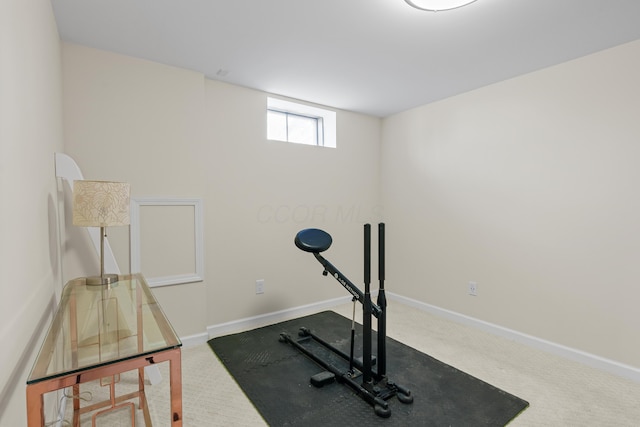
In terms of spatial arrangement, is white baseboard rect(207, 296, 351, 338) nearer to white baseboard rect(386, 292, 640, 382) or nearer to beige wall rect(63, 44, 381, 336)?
beige wall rect(63, 44, 381, 336)

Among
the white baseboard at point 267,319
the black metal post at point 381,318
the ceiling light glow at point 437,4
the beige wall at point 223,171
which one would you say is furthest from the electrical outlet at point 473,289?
the ceiling light glow at point 437,4

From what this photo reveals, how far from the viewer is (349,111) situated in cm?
383

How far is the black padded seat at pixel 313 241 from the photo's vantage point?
7.36ft

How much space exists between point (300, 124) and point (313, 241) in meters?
1.91

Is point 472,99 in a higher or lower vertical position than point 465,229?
higher

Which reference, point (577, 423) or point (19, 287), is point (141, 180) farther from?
point (577, 423)

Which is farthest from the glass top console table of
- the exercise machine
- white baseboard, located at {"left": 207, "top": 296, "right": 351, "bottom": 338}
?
white baseboard, located at {"left": 207, "top": 296, "right": 351, "bottom": 338}

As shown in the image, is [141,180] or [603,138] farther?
[141,180]

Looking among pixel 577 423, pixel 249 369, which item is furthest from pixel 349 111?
pixel 577 423

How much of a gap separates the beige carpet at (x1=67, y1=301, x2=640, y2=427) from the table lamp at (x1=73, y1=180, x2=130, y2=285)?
35.0 inches

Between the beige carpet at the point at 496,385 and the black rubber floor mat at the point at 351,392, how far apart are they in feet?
0.27

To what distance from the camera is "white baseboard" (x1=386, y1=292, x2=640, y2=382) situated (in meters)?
2.26

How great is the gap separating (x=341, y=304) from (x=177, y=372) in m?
2.99

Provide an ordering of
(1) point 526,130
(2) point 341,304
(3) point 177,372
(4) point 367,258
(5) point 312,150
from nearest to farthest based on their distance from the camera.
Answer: (3) point 177,372
(4) point 367,258
(1) point 526,130
(5) point 312,150
(2) point 341,304
